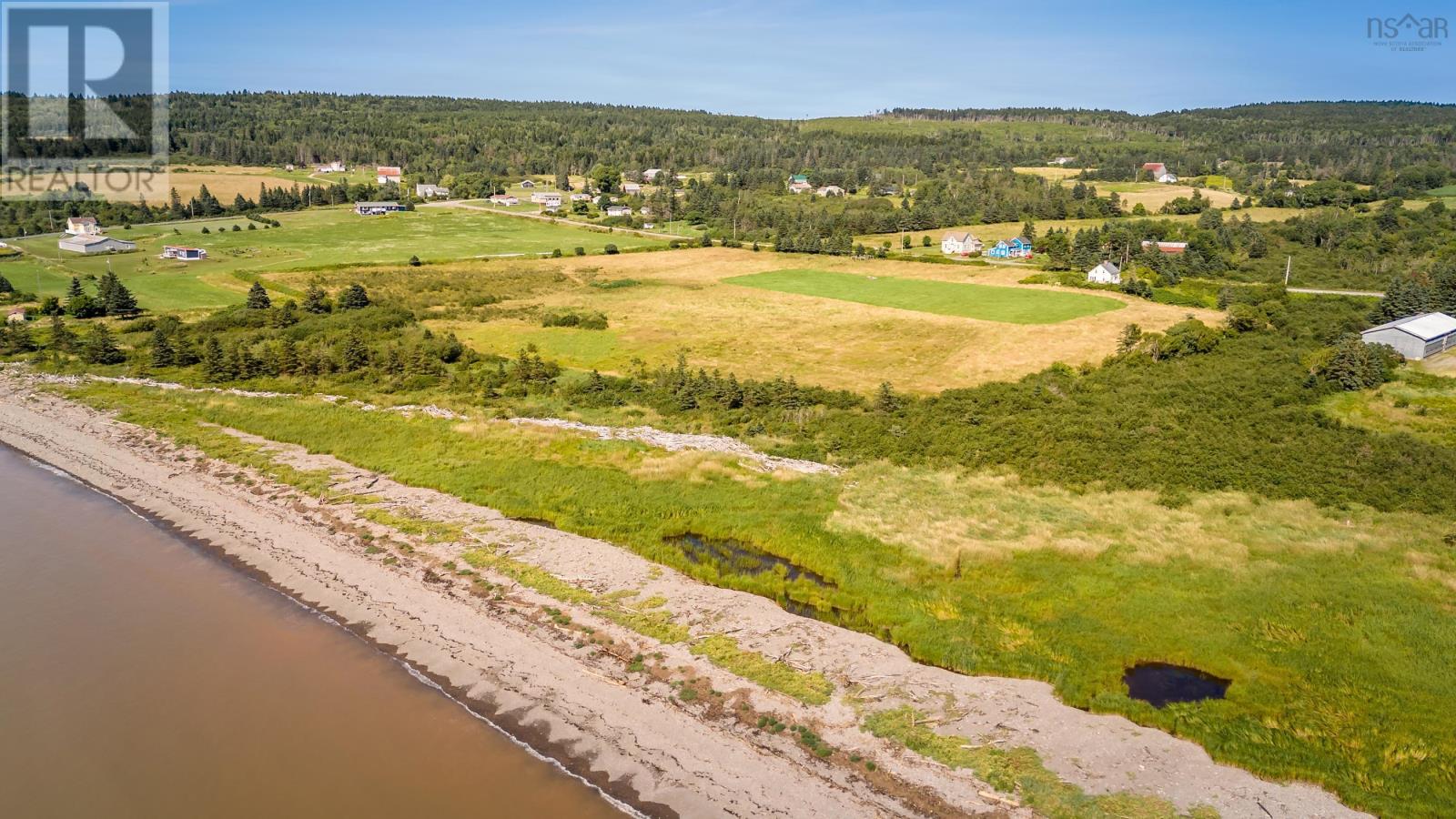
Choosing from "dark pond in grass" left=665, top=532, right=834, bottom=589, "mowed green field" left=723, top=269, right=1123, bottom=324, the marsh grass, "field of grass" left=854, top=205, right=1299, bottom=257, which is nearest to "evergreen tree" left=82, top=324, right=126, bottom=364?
"dark pond in grass" left=665, top=532, right=834, bottom=589

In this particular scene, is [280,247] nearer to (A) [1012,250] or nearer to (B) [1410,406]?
A: (A) [1012,250]

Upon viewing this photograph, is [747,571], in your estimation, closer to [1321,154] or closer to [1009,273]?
[1009,273]

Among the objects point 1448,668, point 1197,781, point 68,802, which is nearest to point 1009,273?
point 1448,668

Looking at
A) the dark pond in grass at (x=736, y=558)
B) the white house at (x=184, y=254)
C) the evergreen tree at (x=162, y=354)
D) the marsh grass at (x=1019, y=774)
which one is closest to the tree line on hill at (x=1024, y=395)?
the evergreen tree at (x=162, y=354)

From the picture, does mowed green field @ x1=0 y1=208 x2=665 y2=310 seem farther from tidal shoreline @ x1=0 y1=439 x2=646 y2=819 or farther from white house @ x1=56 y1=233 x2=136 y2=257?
tidal shoreline @ x1=0 y1=439 x2=646 y2=819

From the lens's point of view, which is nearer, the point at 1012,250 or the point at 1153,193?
the point at 1012,250

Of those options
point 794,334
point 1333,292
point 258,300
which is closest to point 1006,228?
point 1333,292
